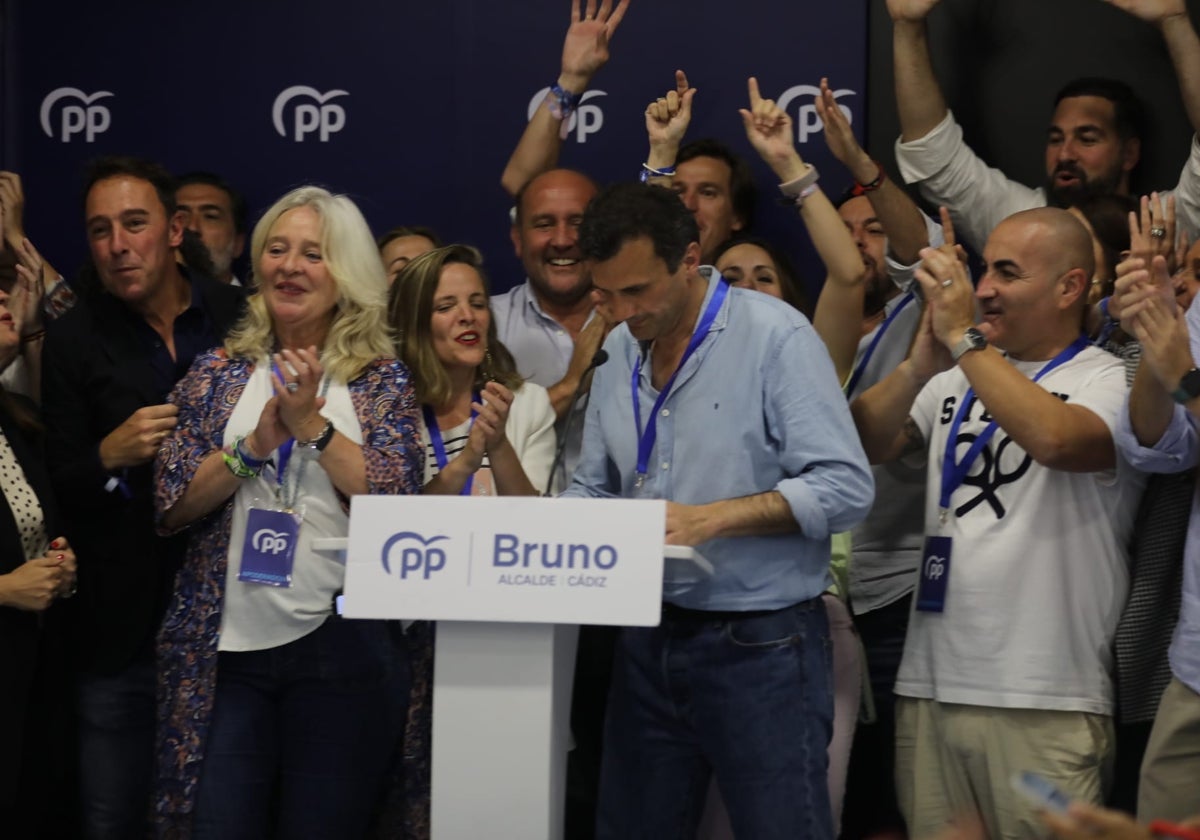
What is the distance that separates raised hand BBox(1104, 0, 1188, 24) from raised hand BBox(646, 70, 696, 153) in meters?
1.16

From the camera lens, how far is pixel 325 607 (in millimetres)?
3461

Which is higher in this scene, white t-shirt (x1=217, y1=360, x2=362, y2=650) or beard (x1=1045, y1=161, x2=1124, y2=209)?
beard (x1=1045, y1=161, x2=1124, y2=209)

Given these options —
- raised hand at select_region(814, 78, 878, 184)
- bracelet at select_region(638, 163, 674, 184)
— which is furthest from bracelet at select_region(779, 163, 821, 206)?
bracelet at select_region(638, 163, 674, 184)

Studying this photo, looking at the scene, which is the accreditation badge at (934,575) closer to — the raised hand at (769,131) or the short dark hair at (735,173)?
the raised hand at (769,131)

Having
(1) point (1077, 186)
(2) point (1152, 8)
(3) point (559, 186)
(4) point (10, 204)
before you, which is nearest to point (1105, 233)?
(1) point (1077, 186)

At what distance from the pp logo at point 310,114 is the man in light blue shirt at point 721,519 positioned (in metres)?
2.28

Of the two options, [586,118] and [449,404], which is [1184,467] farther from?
[586,118]

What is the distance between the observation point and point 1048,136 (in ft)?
15.4

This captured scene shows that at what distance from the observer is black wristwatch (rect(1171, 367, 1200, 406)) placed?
3.21m

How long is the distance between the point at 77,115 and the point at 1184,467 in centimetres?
387

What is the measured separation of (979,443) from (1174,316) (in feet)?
1.77

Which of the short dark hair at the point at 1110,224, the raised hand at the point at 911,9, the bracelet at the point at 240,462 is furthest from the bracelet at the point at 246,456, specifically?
the raised hand at the point at 911,9

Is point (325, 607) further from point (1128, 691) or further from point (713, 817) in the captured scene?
point (1128, 691)

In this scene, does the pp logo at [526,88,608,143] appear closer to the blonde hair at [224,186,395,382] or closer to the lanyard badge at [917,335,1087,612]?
the blonde hair at [224,186,395,382]
